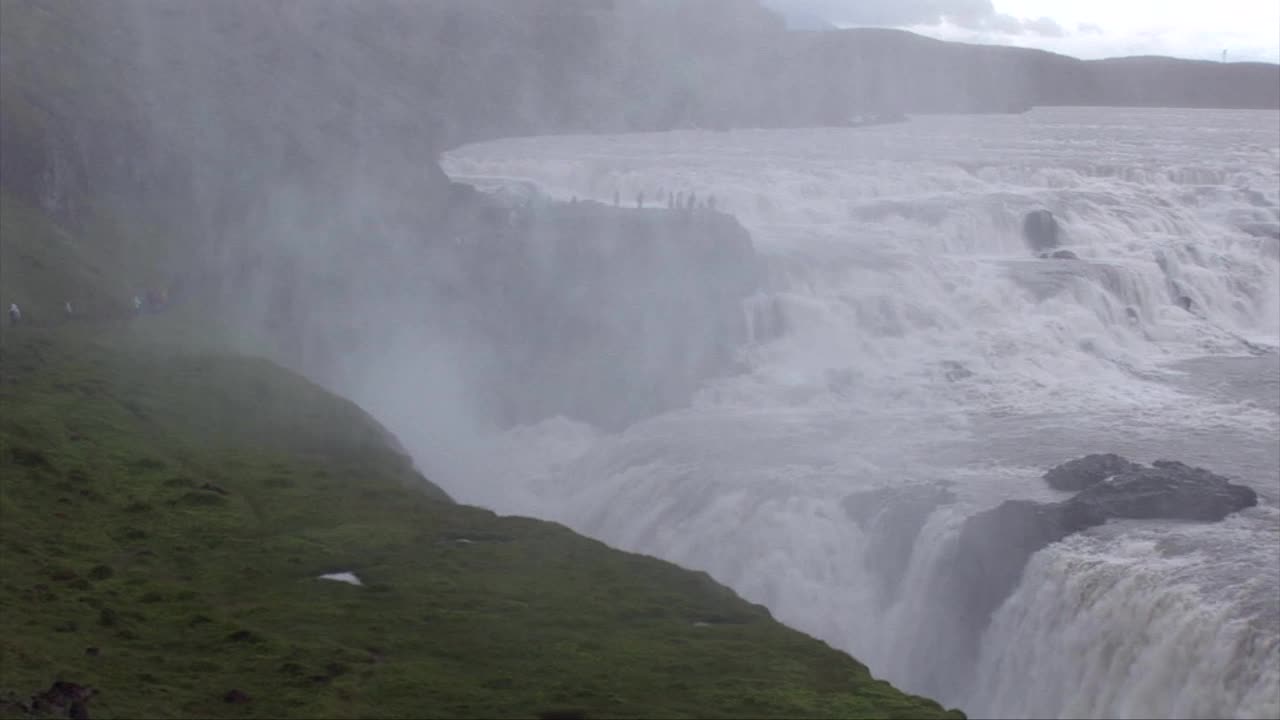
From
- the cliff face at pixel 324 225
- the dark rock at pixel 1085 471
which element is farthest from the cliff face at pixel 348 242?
the dark rock at pixel 1085 471

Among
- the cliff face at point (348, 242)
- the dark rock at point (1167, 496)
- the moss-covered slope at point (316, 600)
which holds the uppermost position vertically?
the cliff face at point (348, 242)

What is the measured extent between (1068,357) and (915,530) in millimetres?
18045

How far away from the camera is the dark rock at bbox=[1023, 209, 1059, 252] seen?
62.3m

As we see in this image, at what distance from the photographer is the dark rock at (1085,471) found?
34.2m

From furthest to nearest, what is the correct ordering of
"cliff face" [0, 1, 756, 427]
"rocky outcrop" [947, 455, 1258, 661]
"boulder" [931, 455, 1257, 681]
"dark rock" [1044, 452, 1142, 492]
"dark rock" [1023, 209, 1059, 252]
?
"dark rock" [1023, 209, 1059, 252] < "cliff face" [0, 1, 756, 427] < "dark rock" [1044, 452, 1142, 492] < "rocky outcrop" [947, 455, 1258, 661] < "boulder" [931, 455, 1257, 681]

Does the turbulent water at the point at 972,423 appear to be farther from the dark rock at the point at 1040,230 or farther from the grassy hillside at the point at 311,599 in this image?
the grassy hillside at the point at 311,599

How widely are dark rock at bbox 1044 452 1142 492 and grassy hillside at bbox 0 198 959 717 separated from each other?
42.0 ft

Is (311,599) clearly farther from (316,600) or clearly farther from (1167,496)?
(1167,496)

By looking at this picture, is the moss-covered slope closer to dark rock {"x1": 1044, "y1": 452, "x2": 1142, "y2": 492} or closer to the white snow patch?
the white snow patch

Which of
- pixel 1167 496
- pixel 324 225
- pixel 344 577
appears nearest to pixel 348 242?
pixel 324 225

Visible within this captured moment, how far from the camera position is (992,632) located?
29219 millimetres

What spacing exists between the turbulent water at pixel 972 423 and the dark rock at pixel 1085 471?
62 cm

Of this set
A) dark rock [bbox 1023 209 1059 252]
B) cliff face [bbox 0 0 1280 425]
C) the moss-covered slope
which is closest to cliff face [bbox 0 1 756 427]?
cliff face [bbox 0 0 1280 425]

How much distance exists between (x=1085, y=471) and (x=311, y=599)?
1967 cm
